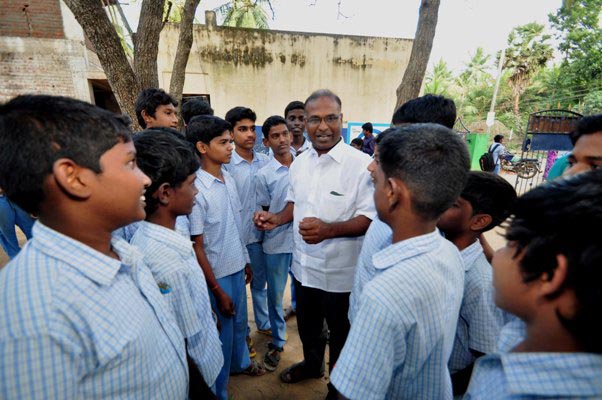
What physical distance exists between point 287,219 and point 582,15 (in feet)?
89.1

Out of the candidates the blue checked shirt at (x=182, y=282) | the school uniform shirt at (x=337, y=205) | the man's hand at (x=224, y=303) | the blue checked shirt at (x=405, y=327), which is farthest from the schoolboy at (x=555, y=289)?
the man's hand at (x=224, y=303)

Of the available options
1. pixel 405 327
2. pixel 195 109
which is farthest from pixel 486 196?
pixel 195 109

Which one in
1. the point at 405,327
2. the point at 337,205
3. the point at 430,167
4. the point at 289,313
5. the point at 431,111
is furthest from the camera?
the point at 289,313

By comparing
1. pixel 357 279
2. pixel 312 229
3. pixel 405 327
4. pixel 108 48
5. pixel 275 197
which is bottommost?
pixel 275 197

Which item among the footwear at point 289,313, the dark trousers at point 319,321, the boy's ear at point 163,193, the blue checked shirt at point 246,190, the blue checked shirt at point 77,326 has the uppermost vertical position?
the boy's ear at point 163,193

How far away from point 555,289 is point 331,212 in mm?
1492

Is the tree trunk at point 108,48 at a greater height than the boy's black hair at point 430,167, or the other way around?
the tree trunk at point 108,48

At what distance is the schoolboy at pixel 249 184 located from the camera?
304 cm

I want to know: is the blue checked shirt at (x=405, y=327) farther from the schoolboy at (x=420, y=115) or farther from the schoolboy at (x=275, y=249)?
the schoolboy at (x=275, y=249)

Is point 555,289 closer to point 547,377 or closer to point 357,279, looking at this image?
point 547,377

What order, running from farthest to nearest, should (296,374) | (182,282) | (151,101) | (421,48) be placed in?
(421,48)
(151,101)
(296,374)
(182,282)

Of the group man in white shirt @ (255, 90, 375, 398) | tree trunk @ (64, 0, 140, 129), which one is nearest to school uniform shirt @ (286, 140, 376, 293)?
man in white shirt @ (255, 90, 375, 398)

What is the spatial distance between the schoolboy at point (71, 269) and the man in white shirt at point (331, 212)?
1219 mm

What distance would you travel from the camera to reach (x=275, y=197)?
3.11 m
